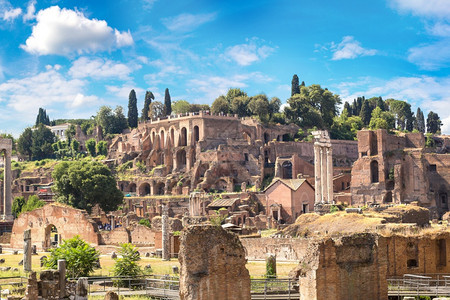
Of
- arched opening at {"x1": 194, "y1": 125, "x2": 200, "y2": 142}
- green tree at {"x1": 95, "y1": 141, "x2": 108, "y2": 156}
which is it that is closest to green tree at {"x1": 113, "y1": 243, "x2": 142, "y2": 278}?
arched opening at {"x1": 194, "y1": 125, "x2": 200, "y2": 142}

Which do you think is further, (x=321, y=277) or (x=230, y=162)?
(x=230, y=162)

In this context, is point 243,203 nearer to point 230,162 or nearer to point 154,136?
point 230,162

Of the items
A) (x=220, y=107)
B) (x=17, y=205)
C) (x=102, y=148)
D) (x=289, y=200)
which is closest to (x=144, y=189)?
(x=17, y=205)

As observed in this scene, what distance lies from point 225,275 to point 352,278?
5339 millimetres

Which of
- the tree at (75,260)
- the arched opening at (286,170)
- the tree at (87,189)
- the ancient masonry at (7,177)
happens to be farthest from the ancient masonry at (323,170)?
the ancient masonry at (7,177)

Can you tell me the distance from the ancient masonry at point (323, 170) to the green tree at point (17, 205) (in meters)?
36.4

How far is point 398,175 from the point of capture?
62812 millimetres

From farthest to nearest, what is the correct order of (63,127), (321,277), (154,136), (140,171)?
(63,127), (154,136), (140,171), (321,277)

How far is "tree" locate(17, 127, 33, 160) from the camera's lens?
11310 cm

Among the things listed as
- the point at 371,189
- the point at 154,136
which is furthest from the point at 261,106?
the point at 371,189

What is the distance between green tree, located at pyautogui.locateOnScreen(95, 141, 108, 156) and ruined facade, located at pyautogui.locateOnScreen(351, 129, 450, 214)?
51.7m

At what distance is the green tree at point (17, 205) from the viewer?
239ft

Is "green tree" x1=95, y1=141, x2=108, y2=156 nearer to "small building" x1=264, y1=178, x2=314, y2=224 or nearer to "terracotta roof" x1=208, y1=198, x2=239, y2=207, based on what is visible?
"terracotta roof" x1=208, y1=198, x2=239, y2=207

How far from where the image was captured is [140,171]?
3378 inches
